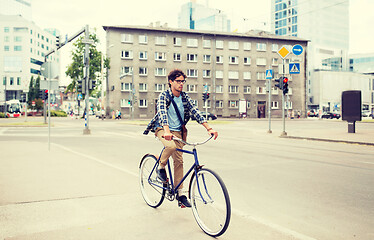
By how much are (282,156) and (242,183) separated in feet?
14.3

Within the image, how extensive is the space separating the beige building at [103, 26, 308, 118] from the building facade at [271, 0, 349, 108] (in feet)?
118

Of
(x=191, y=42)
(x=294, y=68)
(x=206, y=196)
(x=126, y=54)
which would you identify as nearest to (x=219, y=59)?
(x=191, y=42)

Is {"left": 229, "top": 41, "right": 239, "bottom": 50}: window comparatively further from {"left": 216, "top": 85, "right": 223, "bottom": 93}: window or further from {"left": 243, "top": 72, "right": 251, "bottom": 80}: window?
{"left": 216, "top": 85, "right": 223, "bottom": 93}: window

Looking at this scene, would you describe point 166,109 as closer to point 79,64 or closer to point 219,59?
point 79,64

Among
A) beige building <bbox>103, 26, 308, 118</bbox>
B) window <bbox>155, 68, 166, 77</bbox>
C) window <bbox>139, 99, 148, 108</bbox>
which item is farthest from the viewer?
window <bbox>155, 68, 166, 77</bbox>

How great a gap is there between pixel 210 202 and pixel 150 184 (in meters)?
1.49

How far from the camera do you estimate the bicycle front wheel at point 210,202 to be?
3.44 m

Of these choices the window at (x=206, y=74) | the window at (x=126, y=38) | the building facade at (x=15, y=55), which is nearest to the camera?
the window at (x=126, y=38)

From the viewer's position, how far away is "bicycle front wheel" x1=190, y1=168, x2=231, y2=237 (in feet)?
11.3

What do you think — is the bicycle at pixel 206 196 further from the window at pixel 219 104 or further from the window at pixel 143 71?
the window at pixel 219 104

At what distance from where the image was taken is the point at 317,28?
109 metres

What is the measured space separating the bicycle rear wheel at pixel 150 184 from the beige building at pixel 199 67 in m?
48.9

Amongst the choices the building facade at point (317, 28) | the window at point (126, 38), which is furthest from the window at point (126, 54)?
the building facade at point (317, 28)

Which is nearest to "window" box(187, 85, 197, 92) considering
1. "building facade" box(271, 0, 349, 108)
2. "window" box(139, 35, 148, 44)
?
"window" box(139, 35, 148, 44)
